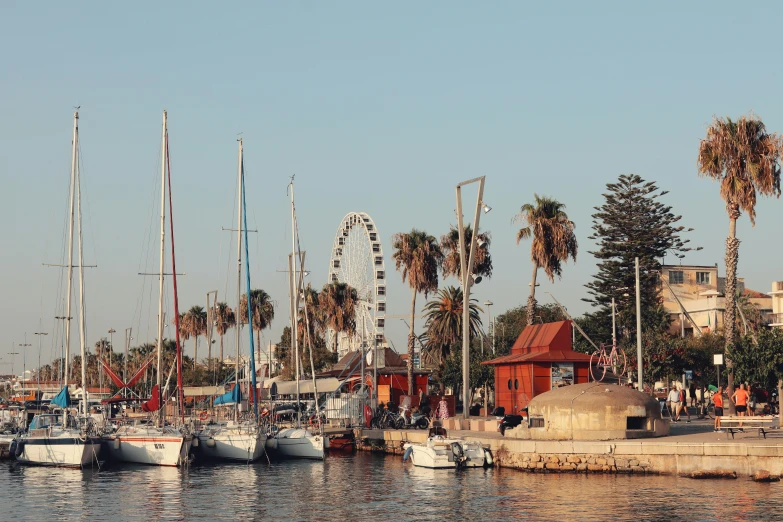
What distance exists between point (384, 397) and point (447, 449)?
1110 inches

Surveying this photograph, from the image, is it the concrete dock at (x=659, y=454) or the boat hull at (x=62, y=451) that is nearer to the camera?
the concrete dock at (x=659, y=454)

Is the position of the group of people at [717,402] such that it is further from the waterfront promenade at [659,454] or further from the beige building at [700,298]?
the beige building at [700,298]

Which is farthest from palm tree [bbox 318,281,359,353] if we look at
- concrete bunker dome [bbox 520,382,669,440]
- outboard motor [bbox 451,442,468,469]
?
concrete bunker dome [bbox 520,382,669,440]

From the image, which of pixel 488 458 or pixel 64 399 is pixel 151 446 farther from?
pixel 488 458

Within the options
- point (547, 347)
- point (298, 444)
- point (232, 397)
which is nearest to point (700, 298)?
point (547, 347)

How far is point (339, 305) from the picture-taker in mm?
87500

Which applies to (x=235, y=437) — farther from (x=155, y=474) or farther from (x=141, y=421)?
(x=141, y=421)

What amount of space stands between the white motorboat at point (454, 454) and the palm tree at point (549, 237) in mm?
23570

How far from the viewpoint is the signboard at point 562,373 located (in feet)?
151

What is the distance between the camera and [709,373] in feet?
226

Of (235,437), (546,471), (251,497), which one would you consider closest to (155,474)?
(235,437)

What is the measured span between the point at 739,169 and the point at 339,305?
4719 centimetres

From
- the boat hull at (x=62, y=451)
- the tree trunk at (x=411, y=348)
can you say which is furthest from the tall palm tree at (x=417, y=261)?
the boat hull at (x=62, y=451)

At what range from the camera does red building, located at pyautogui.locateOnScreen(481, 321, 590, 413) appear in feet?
151
